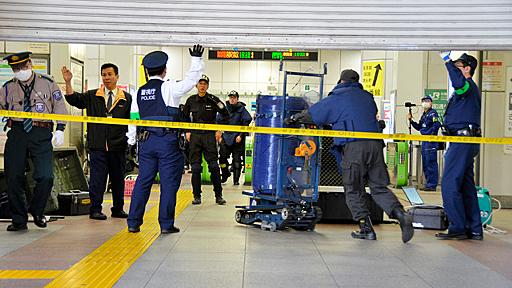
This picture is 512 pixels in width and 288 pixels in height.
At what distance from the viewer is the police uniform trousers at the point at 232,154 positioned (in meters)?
13.5

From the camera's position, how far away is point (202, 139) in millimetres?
10375

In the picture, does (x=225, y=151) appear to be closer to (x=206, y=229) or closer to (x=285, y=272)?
(x=206, y=229)

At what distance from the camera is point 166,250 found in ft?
19.7

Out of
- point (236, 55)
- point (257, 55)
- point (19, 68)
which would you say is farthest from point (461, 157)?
point (236, 55)

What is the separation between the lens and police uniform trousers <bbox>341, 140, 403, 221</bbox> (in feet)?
22.9

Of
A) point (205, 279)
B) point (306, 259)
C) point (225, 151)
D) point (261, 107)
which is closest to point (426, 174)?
point (225, 151)

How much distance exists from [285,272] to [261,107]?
3.12m

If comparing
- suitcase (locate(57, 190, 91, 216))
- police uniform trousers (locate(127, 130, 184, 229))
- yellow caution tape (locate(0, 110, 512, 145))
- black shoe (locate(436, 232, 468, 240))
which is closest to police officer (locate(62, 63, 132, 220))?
suitcase (locate(57, 190, 91, 216))

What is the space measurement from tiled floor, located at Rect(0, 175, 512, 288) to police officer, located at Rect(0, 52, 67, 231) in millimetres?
301

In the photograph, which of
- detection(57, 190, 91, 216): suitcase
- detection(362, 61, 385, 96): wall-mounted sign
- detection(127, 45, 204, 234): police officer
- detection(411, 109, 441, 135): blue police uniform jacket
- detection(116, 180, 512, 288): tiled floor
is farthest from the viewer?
detection(362, 61, 385, 96): wall-mounted sign

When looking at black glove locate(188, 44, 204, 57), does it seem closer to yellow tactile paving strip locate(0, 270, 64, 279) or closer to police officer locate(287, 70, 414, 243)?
police officer locate(287, 70, 414, 243)

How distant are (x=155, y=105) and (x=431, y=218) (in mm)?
3353

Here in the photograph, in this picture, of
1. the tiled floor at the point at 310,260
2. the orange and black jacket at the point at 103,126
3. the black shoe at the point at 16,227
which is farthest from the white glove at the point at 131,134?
the black shoe at the point at 16,227

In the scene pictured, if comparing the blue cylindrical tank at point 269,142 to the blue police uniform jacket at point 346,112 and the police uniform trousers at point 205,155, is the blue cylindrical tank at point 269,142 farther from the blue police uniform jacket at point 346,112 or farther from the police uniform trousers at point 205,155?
the police uniform trousers at point 205,155
